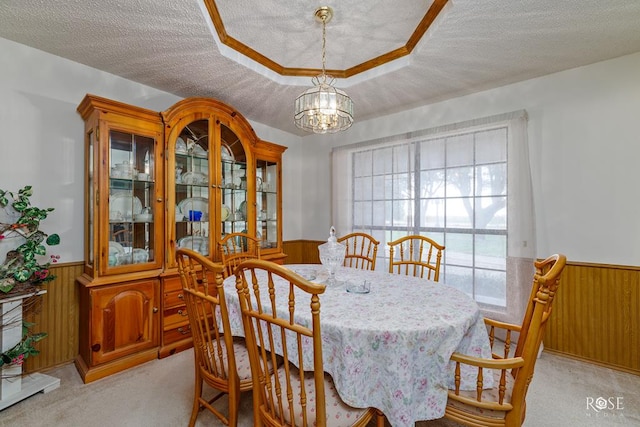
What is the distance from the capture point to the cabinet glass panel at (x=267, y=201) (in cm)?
330

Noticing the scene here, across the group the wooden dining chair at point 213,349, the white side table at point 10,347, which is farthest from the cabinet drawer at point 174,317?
the wooden dining chair at point 213,349

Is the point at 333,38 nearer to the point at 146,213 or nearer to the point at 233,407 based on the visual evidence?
the point at 146,213

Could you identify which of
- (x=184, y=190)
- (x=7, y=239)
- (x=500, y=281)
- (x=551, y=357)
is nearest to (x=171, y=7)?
(x=184, y=190)

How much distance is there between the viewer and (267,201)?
3.41 m

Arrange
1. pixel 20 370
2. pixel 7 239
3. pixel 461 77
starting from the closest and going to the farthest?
pixel 20 370, pixel 7 239, pixel 461 77

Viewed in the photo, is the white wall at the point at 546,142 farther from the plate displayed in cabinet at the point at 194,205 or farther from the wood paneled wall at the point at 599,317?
the plate displayed in cabinet at the point at 194,205

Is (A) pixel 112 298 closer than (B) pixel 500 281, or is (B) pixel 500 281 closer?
(A) pixel 112 298

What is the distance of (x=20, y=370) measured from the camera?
1.87 metres

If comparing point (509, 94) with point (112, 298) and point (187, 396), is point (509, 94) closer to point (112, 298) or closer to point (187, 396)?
point (187, 396)

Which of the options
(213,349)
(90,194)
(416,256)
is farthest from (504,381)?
(90,194)

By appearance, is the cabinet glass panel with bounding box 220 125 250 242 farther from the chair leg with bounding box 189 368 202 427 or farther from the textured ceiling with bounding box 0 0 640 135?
the chair leg with bounding box 189 368 202 427

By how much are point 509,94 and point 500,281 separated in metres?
1.75

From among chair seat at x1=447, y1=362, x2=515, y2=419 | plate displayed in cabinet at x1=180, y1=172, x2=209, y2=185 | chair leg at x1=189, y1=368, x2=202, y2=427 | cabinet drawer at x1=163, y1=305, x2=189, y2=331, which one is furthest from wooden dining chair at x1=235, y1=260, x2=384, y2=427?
plate displayed in cabinet at x1=180, y1=172, x2=209, y2=185

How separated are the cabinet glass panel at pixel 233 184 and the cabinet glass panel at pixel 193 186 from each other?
7.0 inches
